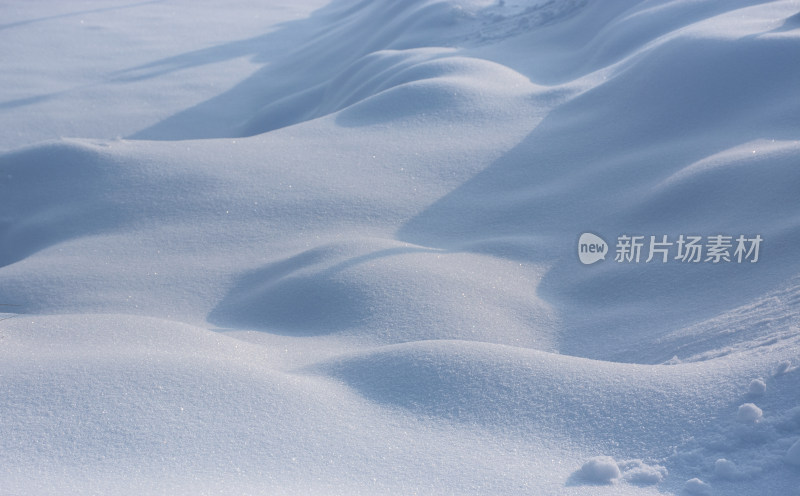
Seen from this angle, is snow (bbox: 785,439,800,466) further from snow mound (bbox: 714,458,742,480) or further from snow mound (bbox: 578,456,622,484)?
snow mound (bbox: 578,456,622,484)

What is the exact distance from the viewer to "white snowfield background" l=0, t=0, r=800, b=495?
182 cm

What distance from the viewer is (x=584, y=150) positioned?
14.8 feet

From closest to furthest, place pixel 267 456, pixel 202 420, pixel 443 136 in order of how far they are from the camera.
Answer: pixel 267 456
pixel 202 420
pixel 443 136

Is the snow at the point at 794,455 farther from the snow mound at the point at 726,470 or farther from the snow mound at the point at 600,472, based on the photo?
the snow mound at the point at 600,472

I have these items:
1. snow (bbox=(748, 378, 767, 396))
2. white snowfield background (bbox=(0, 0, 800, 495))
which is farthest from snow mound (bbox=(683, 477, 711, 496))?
snow (bbox=(748, 378, 767, 396))

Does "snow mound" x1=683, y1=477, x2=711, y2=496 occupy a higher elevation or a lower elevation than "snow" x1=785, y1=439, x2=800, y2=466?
lower

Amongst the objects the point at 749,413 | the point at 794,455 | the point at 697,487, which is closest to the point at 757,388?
the point at 749,413

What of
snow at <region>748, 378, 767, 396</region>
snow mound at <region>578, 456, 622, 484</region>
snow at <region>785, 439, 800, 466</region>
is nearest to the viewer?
snow at <region>785, 439, 800, 466</region>

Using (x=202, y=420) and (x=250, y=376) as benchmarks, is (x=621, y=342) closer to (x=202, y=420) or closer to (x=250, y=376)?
(x=250, y=376)

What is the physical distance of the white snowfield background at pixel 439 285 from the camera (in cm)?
182

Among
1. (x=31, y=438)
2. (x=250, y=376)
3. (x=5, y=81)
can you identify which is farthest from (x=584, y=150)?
(x=5, y=81)

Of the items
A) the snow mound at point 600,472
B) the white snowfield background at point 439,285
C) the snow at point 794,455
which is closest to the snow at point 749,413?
the white snowfield background at point 439,285

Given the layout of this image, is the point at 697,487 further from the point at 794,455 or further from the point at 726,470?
the point at 794,455

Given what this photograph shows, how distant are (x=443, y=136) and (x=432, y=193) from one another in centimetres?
75
